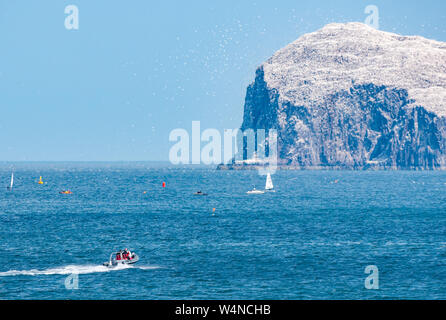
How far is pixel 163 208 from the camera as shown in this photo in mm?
135750

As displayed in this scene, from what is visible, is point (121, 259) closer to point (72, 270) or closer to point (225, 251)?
point (72, 270)

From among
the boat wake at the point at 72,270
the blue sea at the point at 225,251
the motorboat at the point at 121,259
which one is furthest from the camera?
the motorboat at the point at 121,259

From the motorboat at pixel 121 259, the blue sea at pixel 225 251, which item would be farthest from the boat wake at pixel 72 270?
the motorboat at pixel 121 259

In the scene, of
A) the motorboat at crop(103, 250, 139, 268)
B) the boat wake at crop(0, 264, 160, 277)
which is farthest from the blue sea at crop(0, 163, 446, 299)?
the motorboat at crop(103, 250, 139, 268)

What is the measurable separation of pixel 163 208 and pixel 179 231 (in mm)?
44719

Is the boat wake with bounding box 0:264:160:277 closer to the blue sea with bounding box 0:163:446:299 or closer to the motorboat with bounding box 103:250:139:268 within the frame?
the blue sea with bounding box 0:163:446:299

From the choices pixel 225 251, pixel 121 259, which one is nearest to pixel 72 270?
pixel 121 259

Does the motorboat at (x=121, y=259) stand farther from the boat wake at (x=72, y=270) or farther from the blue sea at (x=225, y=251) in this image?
the blue sea at (x=225, y=251)

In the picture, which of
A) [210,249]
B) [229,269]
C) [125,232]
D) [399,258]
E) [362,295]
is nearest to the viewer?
[362,295]
